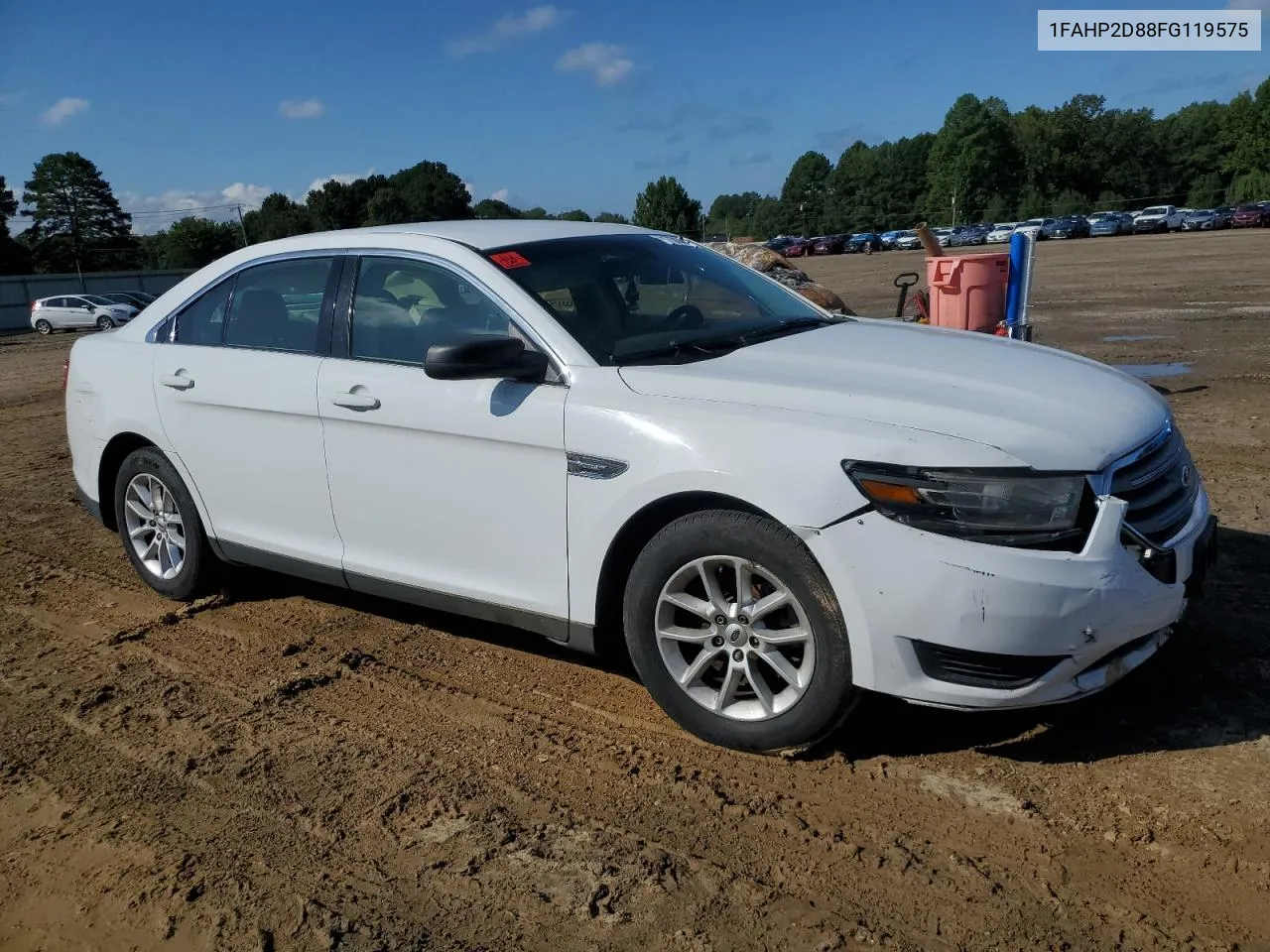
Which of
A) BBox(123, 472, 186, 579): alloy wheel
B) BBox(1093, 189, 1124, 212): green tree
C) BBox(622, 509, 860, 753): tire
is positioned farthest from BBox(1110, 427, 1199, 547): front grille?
BBox(1093, 189, 1124, 212): green tree

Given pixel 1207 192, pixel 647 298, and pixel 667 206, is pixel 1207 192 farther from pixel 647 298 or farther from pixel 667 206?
pixel 647 298

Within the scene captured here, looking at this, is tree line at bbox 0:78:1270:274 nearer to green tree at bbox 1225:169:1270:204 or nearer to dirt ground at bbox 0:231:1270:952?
green tree at bbox 1225:169:1270:204

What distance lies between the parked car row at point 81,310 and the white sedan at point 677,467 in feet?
122

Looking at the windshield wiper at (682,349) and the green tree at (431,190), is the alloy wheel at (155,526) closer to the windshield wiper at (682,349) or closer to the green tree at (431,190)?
the windshield wiper at (682,349)

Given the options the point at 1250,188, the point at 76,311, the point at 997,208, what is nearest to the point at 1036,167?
the point at 997,208

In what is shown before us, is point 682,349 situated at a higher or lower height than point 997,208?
lower

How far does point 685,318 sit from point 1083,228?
73940 mm

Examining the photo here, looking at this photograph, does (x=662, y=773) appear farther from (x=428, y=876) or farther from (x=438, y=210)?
(x=438, y=210)

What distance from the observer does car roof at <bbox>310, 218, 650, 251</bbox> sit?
432 cm

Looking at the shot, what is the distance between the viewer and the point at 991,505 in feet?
9.81

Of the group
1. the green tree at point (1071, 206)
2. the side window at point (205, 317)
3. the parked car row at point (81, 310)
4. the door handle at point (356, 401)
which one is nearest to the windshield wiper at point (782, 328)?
the door handle at point (356, 401)

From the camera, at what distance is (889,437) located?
307 centimetres

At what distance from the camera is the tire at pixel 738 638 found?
3.18m

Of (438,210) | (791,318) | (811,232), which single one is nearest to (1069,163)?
(811,232)
